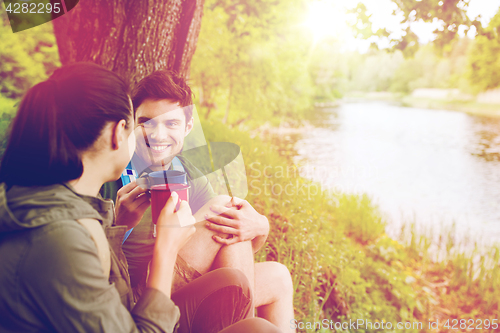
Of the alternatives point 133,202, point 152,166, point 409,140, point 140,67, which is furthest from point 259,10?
point 409,140

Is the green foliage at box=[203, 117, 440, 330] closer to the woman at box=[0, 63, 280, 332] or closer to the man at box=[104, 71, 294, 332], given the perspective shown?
the man at box=[104, 71, 294, 332]

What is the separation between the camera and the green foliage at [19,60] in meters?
3.50

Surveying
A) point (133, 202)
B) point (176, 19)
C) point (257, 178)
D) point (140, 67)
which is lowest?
point (257, 178)

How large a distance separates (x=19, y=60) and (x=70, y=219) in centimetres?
379

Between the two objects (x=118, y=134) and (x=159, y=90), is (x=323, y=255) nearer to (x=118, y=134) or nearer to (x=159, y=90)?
(x=159, y=90)

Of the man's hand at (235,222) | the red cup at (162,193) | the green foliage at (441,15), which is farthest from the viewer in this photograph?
the green foliage at (441,15)

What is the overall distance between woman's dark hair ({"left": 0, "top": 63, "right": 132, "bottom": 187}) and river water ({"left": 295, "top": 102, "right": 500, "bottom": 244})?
4.08 m

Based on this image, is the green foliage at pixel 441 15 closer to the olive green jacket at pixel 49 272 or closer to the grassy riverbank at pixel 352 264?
the grassy riverbank at pixel 352 264

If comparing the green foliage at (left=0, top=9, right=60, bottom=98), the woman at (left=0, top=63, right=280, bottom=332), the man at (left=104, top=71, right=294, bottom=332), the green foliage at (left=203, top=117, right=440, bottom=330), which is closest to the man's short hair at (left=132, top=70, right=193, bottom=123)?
the man at (left=104, top=71, right=294, bottom=332)

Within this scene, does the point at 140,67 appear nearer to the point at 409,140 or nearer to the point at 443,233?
the point at 443,233

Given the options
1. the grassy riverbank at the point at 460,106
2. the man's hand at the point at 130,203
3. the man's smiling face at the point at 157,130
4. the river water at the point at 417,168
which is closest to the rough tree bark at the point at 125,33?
the man's smiling face at the point at 157,130

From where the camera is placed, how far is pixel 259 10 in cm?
454

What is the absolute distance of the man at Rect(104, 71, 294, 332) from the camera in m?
1.49

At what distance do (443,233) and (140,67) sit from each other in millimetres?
5532
